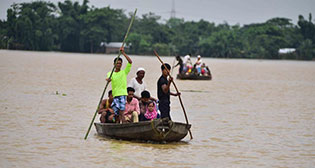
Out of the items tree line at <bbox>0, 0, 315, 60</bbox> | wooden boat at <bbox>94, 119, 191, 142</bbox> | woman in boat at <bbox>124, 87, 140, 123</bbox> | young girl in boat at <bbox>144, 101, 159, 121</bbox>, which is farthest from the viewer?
tree line at <bbox>0, 0, 315, 60</bbox>

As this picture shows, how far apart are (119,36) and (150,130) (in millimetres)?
99492

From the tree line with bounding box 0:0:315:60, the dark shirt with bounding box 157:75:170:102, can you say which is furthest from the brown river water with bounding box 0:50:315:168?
the tree line with bounding box 0:0:315:60

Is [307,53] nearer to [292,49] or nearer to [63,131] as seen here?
[292,49]

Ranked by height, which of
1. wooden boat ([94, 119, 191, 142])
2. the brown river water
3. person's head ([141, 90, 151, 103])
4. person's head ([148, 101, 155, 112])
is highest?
person's head ([141, 90, 151, 103])

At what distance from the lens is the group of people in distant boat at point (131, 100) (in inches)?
396

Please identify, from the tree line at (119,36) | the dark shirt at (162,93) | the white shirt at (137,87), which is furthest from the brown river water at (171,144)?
the tree line at (119,36)

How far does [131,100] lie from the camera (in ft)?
33.9

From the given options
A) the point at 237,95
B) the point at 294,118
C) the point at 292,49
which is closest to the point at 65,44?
the point at 292,49

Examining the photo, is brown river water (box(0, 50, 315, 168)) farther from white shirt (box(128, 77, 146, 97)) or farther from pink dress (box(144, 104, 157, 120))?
white shirt (box(128, 77, 146, 97))

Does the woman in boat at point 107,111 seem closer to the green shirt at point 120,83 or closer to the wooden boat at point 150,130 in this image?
the wooden boat at point 150,130

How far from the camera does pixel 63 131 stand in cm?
1155

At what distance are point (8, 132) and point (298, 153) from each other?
5.02 m

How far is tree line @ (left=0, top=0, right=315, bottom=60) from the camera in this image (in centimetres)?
9675

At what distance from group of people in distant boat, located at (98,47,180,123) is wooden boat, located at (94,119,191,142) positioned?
0.23m
